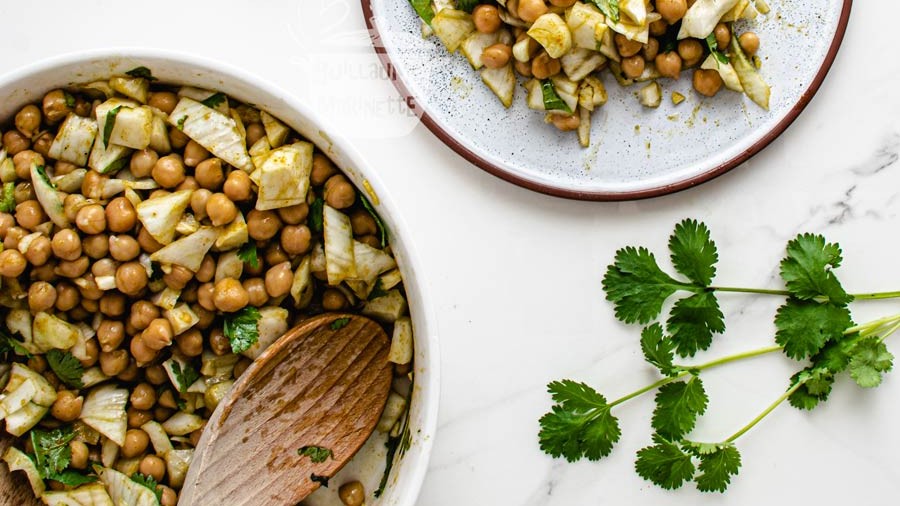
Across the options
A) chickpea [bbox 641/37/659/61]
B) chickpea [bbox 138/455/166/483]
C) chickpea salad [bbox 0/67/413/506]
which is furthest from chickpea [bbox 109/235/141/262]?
chickpea [bbox 641/37/659/61]

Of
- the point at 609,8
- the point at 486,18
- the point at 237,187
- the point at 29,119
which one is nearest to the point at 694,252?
the point at 609,8

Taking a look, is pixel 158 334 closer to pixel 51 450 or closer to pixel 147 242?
pixel 147 242

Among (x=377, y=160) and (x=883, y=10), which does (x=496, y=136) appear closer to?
(x=377, y=160)

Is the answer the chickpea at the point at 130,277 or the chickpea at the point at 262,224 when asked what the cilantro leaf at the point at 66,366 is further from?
the chickpea at the point at 262,224

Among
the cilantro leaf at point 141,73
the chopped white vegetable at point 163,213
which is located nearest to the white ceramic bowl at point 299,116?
the cilantro leaf at point 141,73

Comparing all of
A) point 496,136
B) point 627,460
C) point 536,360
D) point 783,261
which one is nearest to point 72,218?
point 496,136
